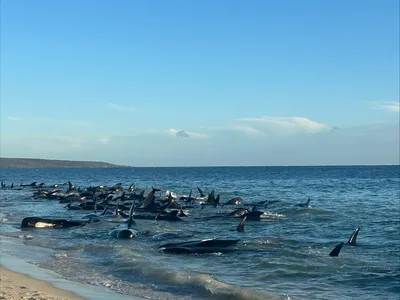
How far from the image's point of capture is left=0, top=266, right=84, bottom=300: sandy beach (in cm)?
1136

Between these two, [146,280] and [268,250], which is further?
[268,250]

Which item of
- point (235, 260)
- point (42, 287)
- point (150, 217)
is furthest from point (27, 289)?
point (150, 217)

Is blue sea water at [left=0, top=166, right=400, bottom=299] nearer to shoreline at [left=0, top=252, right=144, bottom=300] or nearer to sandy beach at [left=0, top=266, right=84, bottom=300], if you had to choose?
shoreline at [left=0, top=252, right=144, bottom=300]

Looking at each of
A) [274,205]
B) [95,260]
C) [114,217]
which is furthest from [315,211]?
[95,260]

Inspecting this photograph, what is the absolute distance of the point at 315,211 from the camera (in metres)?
34.6

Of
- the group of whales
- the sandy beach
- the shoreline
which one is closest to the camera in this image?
the sandy beach

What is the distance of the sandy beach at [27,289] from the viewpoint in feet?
37.3

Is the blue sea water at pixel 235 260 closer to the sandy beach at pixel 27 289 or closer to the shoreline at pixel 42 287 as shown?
the shoreline at pixel 42 287

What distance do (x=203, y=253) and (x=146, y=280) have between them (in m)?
4.04

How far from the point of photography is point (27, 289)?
1225cm

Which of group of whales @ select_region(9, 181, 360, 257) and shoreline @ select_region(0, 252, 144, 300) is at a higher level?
group of whales @ select_region(9, 181, 360, 257)

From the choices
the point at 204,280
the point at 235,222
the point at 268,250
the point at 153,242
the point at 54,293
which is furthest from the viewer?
the point at 235,222

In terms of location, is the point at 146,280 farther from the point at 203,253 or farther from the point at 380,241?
the point at 380,241

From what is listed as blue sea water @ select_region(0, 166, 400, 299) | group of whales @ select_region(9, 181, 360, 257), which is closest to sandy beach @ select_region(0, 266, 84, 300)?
blue sea water @ select_region(0, 166, 400, 299)
